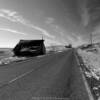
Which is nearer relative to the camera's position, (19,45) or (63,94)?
(63,94)

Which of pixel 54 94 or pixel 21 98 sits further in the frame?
pixel 54 94

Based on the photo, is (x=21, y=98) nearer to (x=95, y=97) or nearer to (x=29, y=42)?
(x=95, y=97)

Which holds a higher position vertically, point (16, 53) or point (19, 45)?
point (19, 45)

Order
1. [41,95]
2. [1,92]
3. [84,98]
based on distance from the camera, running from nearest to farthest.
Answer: [84,98]
[41,95]
[1,92]

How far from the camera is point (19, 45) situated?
3095 cm

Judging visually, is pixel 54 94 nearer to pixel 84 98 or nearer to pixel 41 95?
pixel 41 95

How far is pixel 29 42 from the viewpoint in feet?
109

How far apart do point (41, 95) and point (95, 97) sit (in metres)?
2.07

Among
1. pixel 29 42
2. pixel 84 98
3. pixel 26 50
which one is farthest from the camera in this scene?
pixel 29 42

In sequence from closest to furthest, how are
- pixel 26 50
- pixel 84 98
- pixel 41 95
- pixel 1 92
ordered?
pixel 84 98, pixel 41 95, pixel 1 92, pixel 26 50

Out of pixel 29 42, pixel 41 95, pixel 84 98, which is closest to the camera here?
pixel 84 98

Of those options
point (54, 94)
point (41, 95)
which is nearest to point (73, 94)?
point (54, 94)

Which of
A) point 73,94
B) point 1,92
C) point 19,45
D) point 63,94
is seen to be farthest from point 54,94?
point 19,45

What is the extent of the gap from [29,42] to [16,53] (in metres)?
5.80
